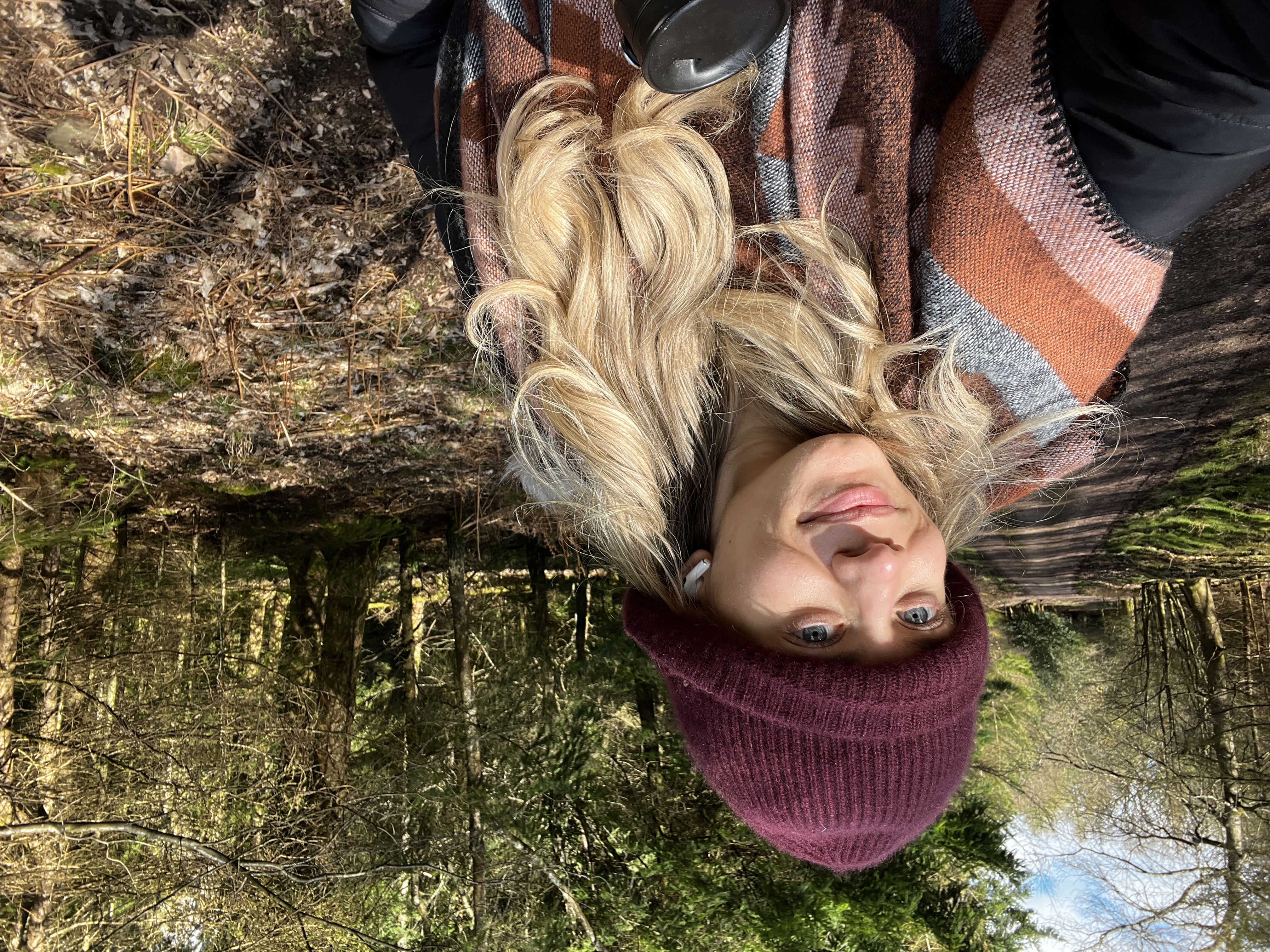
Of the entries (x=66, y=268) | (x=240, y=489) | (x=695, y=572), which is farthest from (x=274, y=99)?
(x=695, y=572)

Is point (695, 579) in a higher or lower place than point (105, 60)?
lower

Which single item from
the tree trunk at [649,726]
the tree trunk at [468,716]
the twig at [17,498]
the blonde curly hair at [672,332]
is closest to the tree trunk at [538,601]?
the tree trunk at [468,716]

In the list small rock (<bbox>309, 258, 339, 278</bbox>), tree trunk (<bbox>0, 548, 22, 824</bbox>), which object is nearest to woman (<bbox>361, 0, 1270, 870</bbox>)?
small rock (<bbox>309, 258, 339, 278</bbox>)

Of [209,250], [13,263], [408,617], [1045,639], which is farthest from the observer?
[1045,639]

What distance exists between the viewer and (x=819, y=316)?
179 cm

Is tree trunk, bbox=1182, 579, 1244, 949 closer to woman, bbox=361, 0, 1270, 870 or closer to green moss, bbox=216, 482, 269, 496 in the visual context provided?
woman, bbox=361, 0, 1270, 870

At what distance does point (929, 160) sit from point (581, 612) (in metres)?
3.40

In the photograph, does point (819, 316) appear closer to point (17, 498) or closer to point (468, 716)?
point (468, 716)

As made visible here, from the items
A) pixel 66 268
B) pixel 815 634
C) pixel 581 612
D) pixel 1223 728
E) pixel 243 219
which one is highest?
pixel 243 219

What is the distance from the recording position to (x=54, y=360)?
3.06 m

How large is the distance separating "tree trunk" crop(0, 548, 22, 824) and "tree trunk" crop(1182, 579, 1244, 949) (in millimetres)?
6243

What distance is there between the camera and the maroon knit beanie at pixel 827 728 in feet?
5.29

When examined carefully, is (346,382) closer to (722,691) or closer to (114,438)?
(114,438)

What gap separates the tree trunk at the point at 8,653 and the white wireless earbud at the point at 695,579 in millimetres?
3194
